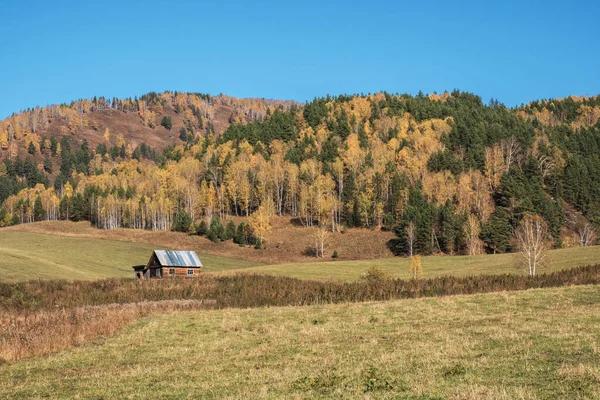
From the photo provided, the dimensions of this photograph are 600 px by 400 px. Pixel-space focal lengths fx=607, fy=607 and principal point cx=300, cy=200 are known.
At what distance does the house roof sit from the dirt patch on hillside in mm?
33205

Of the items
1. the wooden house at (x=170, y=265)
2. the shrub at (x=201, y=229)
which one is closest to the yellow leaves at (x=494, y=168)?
the shrub at (x=201, y=229)

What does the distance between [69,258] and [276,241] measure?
159 feet

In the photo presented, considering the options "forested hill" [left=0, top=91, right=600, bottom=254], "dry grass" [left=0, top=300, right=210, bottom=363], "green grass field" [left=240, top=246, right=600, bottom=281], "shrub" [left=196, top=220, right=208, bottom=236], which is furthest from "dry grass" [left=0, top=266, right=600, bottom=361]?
"shrub" [left=196, top=220, right=208, bottom=236]

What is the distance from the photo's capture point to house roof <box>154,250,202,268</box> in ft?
273

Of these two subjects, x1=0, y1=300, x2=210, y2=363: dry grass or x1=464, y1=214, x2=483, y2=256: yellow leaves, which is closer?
x1=0, y1=300, x2=210, y2=363: dry grass

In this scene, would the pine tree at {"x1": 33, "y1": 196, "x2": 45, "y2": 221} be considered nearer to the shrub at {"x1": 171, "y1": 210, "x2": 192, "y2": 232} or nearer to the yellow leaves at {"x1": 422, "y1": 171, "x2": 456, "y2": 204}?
the shrub at {"x1": 171, "y1": 210, "x2": 192, "y2": 232}

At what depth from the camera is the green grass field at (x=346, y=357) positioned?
14805 millimetres

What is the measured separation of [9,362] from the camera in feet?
70.4

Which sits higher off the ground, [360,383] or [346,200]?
[346,200]

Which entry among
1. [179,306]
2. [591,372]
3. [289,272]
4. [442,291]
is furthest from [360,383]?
[289,272]

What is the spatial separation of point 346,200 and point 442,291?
11096 centimetres

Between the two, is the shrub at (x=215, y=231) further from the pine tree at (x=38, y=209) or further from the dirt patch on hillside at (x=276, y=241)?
the pine tree at (x=38, y=209)

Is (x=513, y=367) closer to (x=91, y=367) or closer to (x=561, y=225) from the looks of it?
(x=91, y=367)

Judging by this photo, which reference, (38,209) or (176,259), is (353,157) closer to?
(176,259)
